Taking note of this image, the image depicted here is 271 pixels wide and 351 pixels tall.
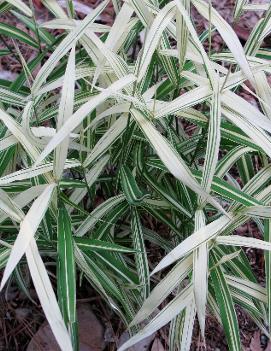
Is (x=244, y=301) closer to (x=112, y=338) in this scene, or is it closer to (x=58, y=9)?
(x=112, y=338)

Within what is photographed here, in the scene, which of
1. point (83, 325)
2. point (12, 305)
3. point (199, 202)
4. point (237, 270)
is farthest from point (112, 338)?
point (199, 202)

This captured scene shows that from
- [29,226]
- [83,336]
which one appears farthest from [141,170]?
[83,336]

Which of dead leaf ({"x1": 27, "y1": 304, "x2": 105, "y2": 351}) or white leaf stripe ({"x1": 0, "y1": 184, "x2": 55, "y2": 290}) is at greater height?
white leaf stripe ({"x1": 0, "y1": 184, "x2": 55, "y2": 290})

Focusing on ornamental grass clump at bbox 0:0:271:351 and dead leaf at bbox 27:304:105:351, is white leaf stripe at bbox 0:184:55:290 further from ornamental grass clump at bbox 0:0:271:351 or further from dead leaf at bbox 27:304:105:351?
dead leaf at bbox 27:304:105:351

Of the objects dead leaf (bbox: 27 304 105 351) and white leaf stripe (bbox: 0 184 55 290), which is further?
dead leaf (bbox: 27 304 105 351)

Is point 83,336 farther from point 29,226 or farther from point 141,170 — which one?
point 29,226

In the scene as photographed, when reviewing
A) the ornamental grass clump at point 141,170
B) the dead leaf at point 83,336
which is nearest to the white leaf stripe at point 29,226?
the ornamental grass clump at point 141,170

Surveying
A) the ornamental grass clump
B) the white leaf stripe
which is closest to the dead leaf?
the ornamental grass clump
